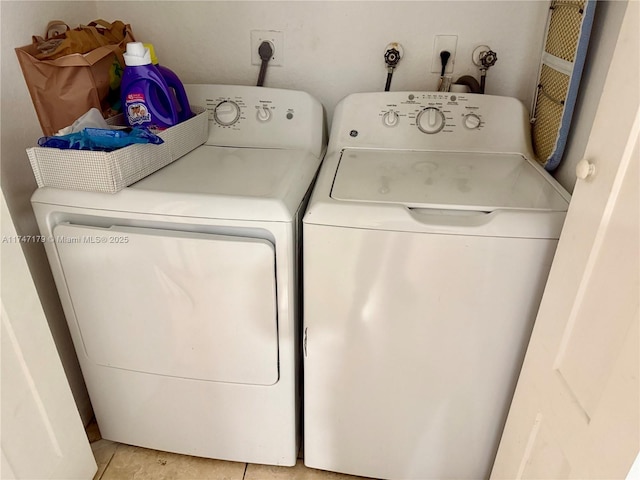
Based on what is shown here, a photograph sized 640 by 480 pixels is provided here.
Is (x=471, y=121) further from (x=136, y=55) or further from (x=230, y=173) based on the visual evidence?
(x=136, y=55)

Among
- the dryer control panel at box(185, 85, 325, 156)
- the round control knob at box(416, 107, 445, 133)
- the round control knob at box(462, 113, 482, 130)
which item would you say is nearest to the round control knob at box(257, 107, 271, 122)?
the dryer control panel at box(185, 85, 325, 156)

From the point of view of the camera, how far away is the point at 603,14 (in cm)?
113

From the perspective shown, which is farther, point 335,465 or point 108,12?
point 108,12

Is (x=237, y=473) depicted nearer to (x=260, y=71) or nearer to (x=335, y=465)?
(x=335, y=465)

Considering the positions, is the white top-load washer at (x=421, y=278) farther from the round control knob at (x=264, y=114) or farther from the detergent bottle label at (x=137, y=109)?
the detergent bottle label at (x=137, y=109)

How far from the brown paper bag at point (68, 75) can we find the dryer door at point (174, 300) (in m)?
0.34

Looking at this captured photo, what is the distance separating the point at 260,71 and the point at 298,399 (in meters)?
1.11

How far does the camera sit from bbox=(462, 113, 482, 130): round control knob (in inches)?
55.7

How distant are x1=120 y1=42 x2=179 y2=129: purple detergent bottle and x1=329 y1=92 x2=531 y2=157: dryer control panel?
65 centimetres

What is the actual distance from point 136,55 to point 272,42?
0.50 m

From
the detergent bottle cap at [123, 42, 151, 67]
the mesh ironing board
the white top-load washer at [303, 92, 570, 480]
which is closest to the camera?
the white top-load washer at [303, 92, 570, 480]

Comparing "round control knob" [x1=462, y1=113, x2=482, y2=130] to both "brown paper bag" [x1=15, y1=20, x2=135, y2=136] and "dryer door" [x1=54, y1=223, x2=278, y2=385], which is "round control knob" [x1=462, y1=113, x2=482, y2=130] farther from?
"brown paper bag" [x1=15, y1=20, x2=135, y2=136]

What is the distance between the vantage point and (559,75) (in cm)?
127

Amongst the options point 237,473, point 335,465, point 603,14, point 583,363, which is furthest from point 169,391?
point 603,14
